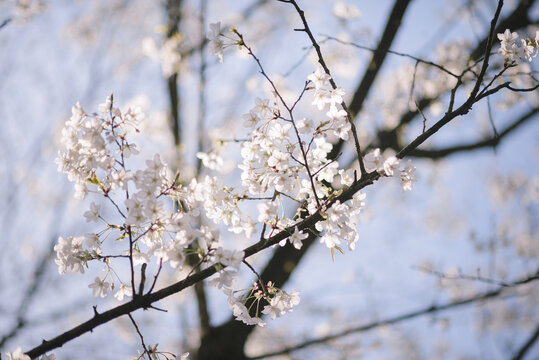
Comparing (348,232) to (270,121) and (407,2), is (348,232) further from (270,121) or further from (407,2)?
(407,2)

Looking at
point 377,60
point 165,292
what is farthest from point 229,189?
point 377,60

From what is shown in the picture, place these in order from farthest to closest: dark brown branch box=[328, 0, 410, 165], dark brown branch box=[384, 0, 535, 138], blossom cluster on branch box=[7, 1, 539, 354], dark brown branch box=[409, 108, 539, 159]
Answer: dark brown branch box=[409, 108, 539, 159] < dark brown branch box=[384, 0, 535, 138] < dark brown branch box=[328, 0, 410, 165] < blossom cluster on branch box=[7, 1, 539, 354]

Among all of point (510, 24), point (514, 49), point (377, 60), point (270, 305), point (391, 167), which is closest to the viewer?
point (391, 167)

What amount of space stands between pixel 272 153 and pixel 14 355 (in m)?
1.37

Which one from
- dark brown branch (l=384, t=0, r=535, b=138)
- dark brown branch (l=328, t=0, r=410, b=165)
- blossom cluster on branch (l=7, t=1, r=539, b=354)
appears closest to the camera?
blossom cluster on branch (l=7, t=1, r=539, b=354)

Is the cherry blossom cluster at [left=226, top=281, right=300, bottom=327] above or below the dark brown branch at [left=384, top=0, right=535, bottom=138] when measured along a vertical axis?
below

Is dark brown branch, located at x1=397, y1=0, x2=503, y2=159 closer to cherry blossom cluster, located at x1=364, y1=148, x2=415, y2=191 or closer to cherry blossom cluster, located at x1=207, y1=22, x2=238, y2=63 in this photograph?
cherry blossom cluster, located at x1=364, y1=148, x2=415, y2=191

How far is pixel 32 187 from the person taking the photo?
29.2 feet

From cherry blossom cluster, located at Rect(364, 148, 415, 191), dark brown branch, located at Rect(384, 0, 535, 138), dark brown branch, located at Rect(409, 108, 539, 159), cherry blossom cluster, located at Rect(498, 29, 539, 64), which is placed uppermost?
dark brown branch, located at Rect(384, 0, 535, 138)

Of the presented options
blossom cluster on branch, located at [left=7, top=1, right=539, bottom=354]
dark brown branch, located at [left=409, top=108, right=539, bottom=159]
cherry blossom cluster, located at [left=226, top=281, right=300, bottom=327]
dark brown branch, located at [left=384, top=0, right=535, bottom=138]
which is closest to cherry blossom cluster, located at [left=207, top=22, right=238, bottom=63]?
blossom cluster on branch, located at [left=7, top=1, right=539, bottom=354]

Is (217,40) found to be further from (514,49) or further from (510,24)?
(510,24)

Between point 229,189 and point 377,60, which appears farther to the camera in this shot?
point 377,60

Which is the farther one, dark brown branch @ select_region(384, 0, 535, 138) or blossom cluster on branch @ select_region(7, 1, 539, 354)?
dark brown branch @ select_region(384, 0, 535, 138)

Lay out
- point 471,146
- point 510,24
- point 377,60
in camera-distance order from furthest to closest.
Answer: point 471,146, point 510,24, point 377,60
